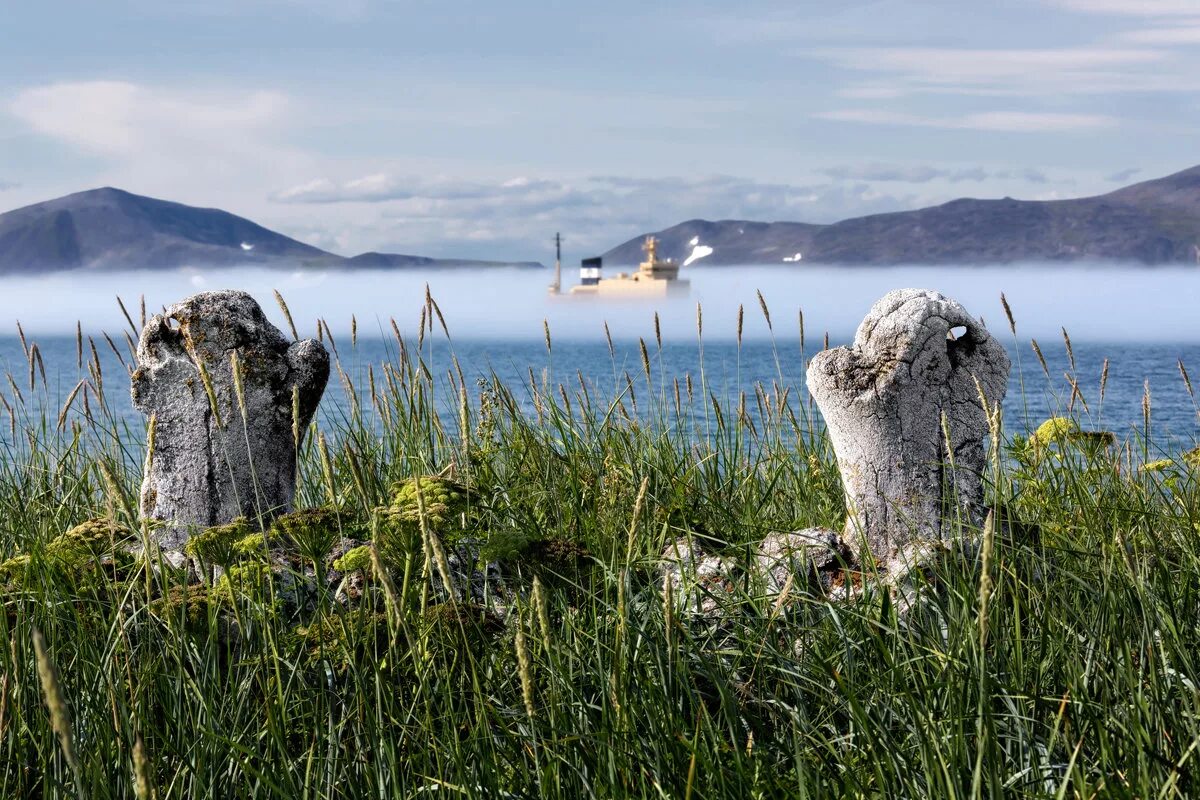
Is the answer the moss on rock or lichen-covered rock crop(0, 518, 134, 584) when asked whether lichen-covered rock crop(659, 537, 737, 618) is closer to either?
the moss on rock

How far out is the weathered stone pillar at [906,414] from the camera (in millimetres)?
4012

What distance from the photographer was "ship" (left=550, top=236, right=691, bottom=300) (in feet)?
290

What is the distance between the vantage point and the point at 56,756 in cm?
271

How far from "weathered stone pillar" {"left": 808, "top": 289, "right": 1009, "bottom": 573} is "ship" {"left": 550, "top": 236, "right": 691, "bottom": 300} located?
244 ft

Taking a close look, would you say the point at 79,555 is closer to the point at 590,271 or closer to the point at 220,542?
the point at 220,542

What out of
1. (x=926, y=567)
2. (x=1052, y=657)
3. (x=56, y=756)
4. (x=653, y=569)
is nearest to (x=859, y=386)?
(x=926, y=567)

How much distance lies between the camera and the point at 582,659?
9.30ft

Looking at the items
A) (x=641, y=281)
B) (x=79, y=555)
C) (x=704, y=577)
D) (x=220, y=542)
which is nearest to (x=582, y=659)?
(x=704, y=577)

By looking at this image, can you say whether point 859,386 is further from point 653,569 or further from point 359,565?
point 359,565

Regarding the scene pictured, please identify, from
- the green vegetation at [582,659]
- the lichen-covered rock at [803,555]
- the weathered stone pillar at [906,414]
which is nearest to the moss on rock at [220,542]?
the green vegetation at [582,659]

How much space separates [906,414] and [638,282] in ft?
307

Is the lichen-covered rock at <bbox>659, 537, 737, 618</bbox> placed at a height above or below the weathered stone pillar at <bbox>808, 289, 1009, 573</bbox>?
below

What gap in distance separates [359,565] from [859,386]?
72.1 inches

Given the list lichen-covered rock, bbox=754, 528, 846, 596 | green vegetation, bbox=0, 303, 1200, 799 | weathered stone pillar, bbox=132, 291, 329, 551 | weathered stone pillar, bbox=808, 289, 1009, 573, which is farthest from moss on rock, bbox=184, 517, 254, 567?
weathered stone pillar, bbox=808, 289, 1009, 573
